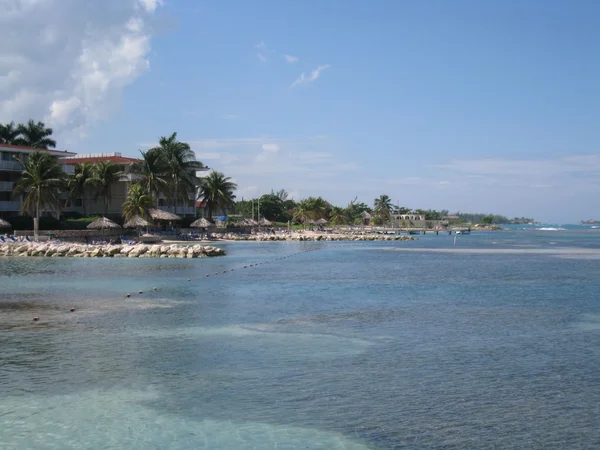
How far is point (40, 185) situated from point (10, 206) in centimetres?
1101

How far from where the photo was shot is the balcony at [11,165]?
59.9 metres

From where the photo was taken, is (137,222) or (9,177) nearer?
(137,222)

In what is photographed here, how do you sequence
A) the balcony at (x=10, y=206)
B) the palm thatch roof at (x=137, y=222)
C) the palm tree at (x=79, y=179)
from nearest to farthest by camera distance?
1. the palm thatch roof at (x=137, y=222)
2. the balcony at (x=10, y=206)
3. the palm tree at (x=79, y=179)

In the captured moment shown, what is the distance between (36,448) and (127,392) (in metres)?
2.63

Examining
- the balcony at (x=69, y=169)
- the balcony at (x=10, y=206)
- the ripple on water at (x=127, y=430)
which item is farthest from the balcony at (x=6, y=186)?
the ripple on water at (x=127, y=430)

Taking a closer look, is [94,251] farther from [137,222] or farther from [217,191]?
[217,191]

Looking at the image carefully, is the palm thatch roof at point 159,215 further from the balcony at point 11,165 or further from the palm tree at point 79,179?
the balcony at point 11,165

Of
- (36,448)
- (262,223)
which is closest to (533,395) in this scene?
(36,448)

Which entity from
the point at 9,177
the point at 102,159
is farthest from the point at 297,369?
the point at 102,159

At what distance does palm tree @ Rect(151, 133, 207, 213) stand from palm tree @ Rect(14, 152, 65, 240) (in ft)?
57.7

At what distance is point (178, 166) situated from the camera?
235 feet

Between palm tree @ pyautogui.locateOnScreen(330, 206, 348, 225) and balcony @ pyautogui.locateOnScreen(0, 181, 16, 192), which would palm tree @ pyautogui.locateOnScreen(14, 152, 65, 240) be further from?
palm tree @ pyautogui.locateOnScreen(330, 206, 348, 225)

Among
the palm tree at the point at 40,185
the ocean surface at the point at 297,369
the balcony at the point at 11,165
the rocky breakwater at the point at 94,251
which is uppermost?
the balcony at the point at 11,165

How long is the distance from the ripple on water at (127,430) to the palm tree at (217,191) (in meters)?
71.1
